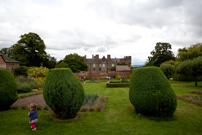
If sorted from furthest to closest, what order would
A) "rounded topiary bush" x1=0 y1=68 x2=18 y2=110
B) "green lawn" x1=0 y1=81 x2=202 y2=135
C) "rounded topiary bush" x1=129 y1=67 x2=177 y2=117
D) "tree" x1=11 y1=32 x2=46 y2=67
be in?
"tree" x1=11 y1=32 x2=46 y2=67
"rounded topiary bush" x1=0 y1=68 x2=18 y2=110
"rounded topiary bush" x1=129 y1=67 x2=177 y2=117
"green lawn" x1=0 y1=81 x2=202 y2=135

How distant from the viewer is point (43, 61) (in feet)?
136

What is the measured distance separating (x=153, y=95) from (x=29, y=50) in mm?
41053

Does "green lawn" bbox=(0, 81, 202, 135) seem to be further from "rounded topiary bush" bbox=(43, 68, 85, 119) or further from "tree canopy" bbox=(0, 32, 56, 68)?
"tree canopy" bbox=(0, 32, 56, 68)

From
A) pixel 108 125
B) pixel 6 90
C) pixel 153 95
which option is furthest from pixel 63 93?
pixel 6 90


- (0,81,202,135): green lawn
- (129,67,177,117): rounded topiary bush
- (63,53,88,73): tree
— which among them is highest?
(63,53,88,73): tree

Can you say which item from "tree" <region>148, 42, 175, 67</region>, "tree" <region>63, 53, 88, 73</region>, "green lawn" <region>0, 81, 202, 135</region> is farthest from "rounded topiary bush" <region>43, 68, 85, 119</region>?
"tree" <region>148, 42, 175, 67</region>

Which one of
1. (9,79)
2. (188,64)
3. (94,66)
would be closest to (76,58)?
(94,66)

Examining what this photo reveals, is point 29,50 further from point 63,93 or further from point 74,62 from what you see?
point 63,93

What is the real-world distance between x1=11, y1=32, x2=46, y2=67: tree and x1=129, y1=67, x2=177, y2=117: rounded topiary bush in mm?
38315

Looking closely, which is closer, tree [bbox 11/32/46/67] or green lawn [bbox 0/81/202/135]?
green lawn [bbox 0/81/202/135]

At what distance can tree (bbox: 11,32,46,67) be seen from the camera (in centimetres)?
3712

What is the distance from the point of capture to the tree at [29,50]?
122 ft

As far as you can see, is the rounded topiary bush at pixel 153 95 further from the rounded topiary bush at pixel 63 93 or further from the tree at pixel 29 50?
the tree at pixel 29 50

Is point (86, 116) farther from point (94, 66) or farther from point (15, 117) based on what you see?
point (94, 66)
